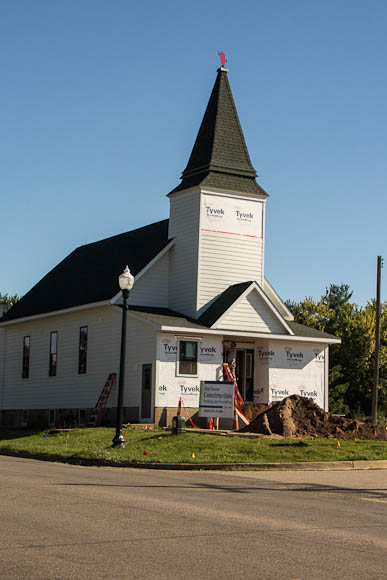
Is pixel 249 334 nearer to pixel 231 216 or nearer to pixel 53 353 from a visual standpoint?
pixel 231 216

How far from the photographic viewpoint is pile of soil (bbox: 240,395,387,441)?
2561cm

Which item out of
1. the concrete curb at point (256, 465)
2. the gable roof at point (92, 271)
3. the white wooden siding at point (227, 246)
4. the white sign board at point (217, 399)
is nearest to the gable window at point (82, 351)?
the gable roof at point (92, 271)

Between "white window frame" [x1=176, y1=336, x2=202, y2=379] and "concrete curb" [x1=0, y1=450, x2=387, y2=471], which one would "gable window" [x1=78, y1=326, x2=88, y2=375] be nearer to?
"white window frame" [x1=176, y1=336, x2=202, y2=379]

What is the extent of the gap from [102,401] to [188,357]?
421cm

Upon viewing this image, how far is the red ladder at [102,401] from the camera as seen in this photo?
32438 mm

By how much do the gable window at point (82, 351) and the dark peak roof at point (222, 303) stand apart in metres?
5.99

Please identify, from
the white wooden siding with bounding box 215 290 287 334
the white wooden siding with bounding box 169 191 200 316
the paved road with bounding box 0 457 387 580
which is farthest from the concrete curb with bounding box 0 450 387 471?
the white wooden siding with bounding box 169 191 200 316

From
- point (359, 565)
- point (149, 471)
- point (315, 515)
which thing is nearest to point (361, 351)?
point (149, 471)

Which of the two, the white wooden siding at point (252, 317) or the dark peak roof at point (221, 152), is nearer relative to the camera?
the white wooden siding at point (252, 317)

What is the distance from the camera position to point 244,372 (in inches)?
1313

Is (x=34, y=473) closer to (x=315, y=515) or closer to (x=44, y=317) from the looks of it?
(x=315, y=515)

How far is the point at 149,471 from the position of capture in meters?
18.5

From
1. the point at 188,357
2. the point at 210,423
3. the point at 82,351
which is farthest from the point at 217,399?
the point at 82,351

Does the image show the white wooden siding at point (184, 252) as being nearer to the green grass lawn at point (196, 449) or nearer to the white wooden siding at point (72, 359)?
the white wooden siding at point (72, 359)
